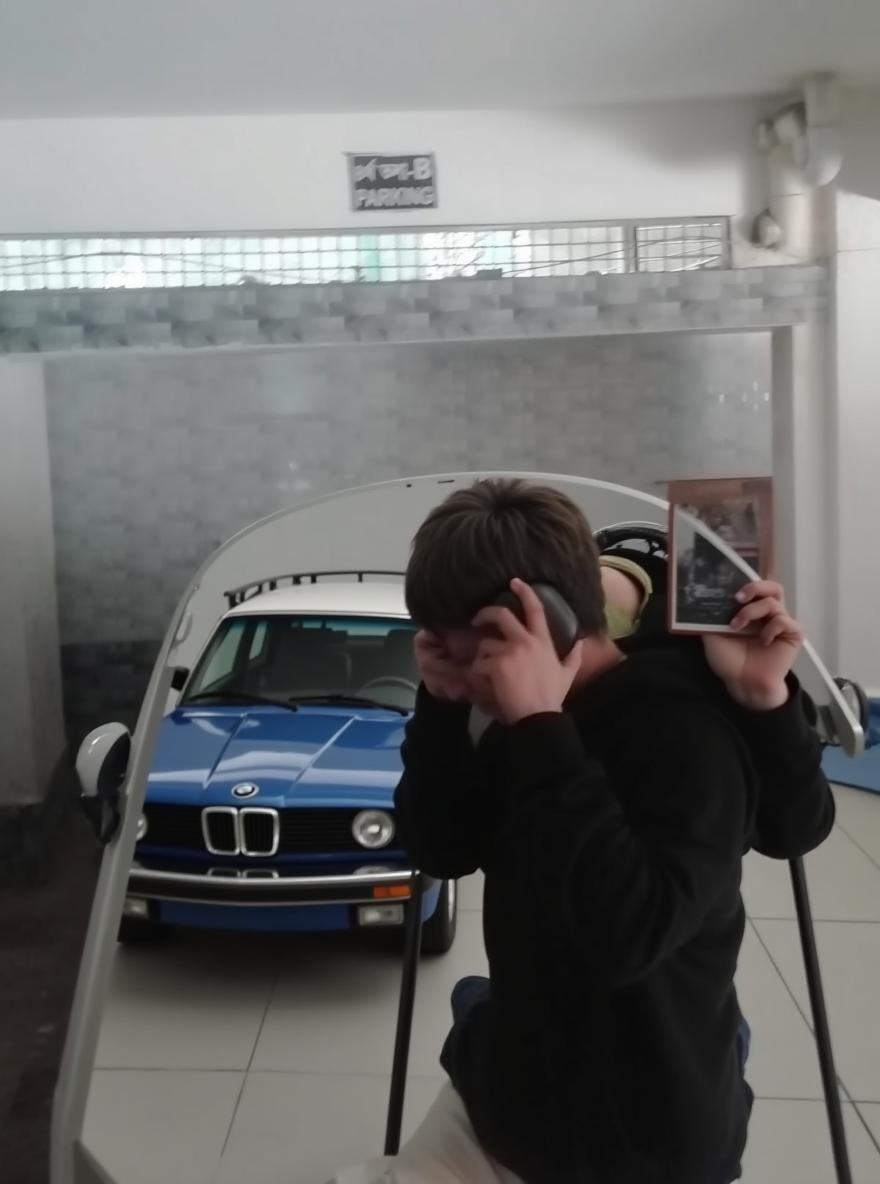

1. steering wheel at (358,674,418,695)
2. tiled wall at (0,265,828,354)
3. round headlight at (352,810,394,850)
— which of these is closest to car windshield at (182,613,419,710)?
steering wheel at (358,674,418,695)

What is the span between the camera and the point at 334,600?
3.06 m

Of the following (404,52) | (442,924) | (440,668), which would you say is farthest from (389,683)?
(440,668)

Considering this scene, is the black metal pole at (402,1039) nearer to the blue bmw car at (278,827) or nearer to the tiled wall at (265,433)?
the blue bmw car at (278,827)

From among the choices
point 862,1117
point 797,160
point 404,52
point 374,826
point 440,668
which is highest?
point 404,52

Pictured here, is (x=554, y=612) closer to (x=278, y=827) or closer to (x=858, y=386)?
(x=278, y=827)

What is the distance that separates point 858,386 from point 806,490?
42cm

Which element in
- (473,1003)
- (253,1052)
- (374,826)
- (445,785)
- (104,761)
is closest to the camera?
(445,785)

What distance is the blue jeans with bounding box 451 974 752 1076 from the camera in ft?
3.79

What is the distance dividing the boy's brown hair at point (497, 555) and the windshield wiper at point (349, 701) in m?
1.99

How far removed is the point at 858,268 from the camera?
3418 mm

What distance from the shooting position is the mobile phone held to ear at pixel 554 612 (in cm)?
84

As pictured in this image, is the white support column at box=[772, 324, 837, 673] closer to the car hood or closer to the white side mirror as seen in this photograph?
A: the car hood

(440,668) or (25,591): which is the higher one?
(440,668)

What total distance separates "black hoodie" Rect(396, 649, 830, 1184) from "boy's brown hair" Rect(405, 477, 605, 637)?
12 centimetres
